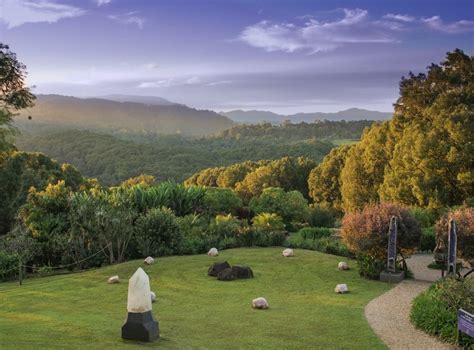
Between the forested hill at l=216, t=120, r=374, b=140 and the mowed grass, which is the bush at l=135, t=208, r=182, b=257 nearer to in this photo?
the mowed grass

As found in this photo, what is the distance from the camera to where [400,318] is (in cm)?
1145

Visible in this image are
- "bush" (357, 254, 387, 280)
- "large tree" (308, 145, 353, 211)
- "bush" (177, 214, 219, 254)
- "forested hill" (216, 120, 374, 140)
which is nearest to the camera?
"bush" (357, 254, 387, 280)

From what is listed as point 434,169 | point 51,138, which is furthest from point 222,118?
point 434,169

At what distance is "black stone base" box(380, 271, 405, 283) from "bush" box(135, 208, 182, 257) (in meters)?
8.66

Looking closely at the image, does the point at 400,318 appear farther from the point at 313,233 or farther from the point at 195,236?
the point at 313,233

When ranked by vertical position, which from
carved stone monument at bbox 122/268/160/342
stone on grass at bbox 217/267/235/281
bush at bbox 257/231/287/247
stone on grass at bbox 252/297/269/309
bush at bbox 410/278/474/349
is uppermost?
carved stone monument at bbox 122/268/160/342

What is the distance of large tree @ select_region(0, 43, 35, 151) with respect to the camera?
22.4m

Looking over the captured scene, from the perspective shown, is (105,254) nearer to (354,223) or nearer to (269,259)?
(269,259)

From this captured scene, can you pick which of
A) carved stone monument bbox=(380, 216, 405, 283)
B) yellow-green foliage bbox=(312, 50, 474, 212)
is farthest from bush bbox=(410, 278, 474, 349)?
yellow-green foliage bbox=(312, 50, 474, 212)

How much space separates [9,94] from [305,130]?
89274 mm

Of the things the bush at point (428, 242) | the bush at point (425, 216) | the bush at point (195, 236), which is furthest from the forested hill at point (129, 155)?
the bush at point (428, 242)

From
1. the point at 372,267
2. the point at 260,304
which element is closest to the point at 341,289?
the point at 372,267

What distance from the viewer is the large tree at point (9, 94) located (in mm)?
22375

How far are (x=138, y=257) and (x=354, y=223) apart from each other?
9.23 metres
